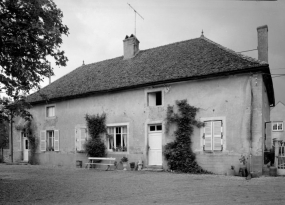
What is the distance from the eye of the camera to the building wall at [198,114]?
12672 millimetres

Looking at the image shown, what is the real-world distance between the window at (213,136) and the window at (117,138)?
496 cm

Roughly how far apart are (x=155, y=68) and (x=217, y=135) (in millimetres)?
5729

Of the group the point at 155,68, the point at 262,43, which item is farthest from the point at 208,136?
Answer: the point at 262,43

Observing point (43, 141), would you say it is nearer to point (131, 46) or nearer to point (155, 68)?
point (131, 46)

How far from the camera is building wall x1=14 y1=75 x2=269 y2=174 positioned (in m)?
12.7

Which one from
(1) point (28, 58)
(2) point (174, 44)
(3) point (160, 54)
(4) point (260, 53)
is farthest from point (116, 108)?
(4) point (260, 53)

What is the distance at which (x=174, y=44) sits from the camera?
1880cm

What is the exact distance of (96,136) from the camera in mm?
17406

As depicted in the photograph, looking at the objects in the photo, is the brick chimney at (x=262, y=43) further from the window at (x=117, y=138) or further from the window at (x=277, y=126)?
the window at (x=277, y=126)

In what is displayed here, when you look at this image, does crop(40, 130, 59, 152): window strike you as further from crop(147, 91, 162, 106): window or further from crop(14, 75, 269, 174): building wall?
crop(147, 91, 162, 106): window

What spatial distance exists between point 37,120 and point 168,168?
11.7 m

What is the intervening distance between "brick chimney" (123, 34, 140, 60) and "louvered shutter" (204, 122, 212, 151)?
346 inches

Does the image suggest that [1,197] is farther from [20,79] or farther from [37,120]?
[37,120]

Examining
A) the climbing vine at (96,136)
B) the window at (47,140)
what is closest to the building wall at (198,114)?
the climbing vine at (96,136)
